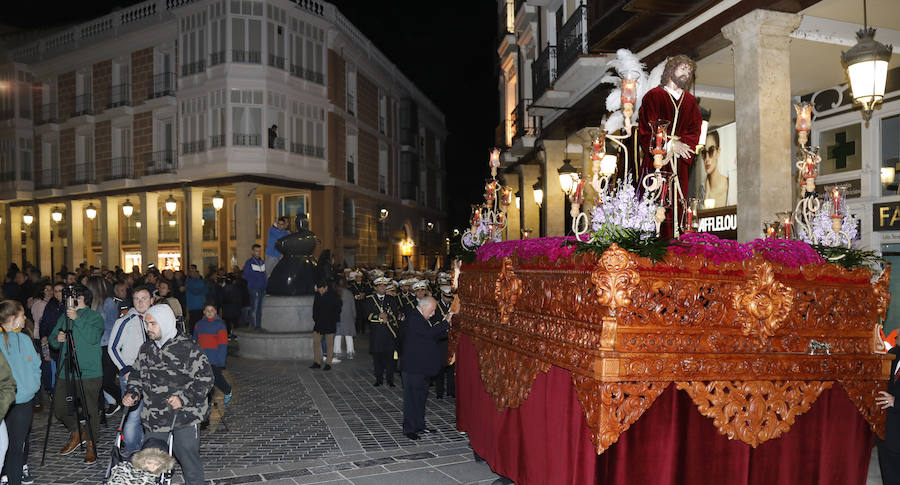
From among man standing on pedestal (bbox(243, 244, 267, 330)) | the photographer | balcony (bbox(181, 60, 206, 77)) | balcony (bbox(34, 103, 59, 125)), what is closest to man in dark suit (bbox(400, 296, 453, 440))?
the photographer

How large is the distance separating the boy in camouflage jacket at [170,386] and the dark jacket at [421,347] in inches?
131

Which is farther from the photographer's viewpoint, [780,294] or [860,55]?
[860,55]

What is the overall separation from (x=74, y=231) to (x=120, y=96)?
25.9 feet

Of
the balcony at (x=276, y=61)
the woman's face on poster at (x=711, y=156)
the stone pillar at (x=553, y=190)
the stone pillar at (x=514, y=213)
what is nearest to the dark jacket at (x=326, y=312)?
the stone pillar at (x=553, y=190)

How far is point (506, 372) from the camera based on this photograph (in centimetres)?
616

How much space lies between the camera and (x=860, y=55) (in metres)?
6.66

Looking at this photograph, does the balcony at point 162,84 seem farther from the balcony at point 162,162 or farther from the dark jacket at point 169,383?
the dark jacket at point 169,383

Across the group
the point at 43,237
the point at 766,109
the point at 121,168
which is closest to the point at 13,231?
the point at 43,237

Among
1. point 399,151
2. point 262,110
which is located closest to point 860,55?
point 262,110

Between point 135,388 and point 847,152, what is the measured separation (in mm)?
11388

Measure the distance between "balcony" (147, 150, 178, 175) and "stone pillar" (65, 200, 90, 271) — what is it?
6965 millimetres

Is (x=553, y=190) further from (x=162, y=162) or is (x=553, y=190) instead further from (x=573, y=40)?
(x=162, y=162)

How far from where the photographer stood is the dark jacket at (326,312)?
534 inches

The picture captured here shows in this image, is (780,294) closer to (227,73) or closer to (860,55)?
(860,55)
